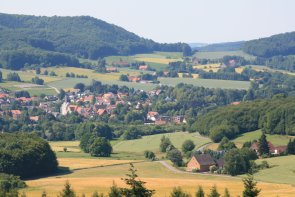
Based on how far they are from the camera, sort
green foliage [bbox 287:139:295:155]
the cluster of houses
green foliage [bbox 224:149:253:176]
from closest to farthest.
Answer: green foliage [bbox 224:149:253:176] < green foliage [bbox 287:139:295:155] < the cluster of houses

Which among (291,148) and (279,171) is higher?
(291,148)

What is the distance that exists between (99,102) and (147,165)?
94.2 meters

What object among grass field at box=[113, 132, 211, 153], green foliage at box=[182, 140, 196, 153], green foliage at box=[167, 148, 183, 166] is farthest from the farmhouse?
grass field at box=[113, 132, 211, 153]

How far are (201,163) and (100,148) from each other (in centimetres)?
1987

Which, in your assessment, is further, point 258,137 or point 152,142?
point 152,142

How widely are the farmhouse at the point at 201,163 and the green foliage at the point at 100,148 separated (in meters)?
17.0

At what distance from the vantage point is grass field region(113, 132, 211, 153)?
115 metres

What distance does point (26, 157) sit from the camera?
299ft

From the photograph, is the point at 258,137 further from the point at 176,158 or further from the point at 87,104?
the point at 87,104

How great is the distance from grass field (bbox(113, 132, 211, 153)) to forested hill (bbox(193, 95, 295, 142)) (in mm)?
2119

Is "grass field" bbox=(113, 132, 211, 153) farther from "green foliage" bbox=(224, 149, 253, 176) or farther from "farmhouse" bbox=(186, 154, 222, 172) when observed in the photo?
"green foliage" bbox=(224, 149, 253, 176)

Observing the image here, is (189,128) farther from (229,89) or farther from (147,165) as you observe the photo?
(229,89)

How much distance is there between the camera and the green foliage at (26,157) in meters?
89.5

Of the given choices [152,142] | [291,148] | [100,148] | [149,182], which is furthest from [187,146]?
[149,182]
